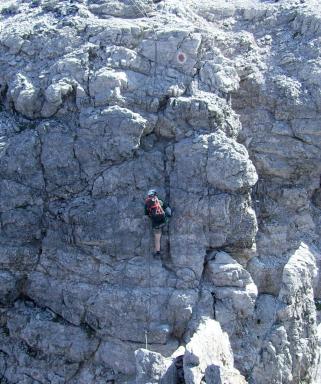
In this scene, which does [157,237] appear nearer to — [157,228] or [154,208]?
[157,228]

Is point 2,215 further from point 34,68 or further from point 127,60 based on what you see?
point 127,60

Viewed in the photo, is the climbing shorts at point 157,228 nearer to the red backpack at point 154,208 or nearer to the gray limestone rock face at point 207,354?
the red backpack at point 154,208

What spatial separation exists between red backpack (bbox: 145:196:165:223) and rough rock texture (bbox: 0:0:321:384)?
92 centimetres

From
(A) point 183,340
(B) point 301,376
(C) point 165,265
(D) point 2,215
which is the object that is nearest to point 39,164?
(D) point 2,215

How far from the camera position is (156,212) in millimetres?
14977

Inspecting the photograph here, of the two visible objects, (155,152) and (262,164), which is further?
(262,164)

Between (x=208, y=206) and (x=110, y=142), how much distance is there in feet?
11.7

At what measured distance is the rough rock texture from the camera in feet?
51.4

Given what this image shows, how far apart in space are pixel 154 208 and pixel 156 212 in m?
0.13

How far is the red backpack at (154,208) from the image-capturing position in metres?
15.0

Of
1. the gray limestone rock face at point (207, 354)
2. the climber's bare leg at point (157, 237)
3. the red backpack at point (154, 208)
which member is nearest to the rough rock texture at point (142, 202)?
the climber's bare leg at point (157, 237)

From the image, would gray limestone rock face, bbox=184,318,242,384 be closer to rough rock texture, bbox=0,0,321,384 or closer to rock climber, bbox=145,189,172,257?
rough rock texture, bbox=0,0,321,384

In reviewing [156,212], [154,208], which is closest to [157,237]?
[156,212]

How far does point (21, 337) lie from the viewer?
16141 millimetres
